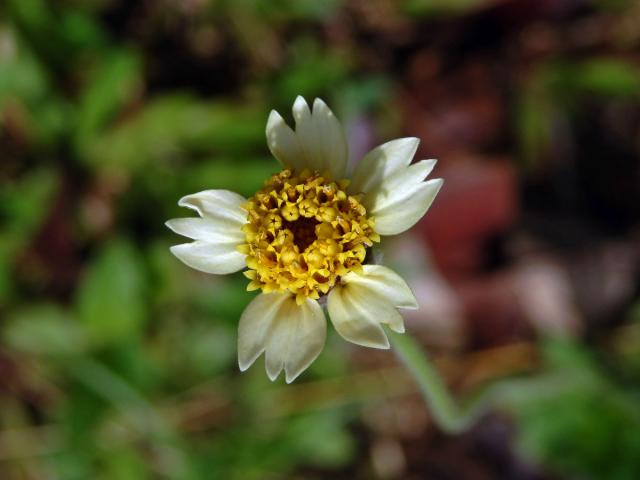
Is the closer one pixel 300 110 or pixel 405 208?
pixel 405 208

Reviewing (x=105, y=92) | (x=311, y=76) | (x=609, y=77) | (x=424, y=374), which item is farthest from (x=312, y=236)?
(x=609, y=77)

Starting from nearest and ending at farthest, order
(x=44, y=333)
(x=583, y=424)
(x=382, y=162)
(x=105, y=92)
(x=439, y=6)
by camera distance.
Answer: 1. (x=382, y=162)
2. (x=583, y=424)
3. (x=105, y=92)
4. (x=44, y=333)
5. (x=439, y=6)

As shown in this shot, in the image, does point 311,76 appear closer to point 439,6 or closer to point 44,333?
point 439,6

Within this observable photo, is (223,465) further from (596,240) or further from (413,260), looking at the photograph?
(596,240)

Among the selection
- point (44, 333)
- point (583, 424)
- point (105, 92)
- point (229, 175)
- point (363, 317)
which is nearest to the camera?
point (363, 317)

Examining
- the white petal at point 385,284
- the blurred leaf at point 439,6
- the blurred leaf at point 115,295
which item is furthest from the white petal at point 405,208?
the blurred leaf at point 439,6

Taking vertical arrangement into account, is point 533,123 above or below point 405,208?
above

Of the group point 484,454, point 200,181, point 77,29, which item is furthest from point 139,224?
point 484,454

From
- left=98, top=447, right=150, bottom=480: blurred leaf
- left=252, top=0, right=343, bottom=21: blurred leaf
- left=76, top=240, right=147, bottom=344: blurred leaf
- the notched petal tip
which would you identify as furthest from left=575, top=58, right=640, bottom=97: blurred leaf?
left=98, top=447, right=150, bottom=480: blurred leaf
